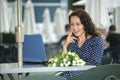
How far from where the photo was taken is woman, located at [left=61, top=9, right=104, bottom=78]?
13.8ft

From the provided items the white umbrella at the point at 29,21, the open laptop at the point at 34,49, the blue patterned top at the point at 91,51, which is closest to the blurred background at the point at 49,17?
the white umbrella at the point at 29,21

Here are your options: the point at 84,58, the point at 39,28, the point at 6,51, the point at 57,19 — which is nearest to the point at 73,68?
the point at 84,58

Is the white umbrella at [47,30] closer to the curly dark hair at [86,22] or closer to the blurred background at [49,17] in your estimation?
the blurred background at [49,17]

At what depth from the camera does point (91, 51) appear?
4250 millimetres

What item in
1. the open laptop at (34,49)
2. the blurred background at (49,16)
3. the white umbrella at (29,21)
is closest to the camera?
the open laptop at (34,49)

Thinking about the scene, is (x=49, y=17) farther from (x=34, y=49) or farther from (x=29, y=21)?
(x=34, y=49)

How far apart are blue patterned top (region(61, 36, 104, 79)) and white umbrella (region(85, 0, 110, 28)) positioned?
10.5 ft

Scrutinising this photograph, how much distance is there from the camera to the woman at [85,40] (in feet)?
13.8

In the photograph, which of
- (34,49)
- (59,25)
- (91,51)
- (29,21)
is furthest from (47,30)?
(91,51)

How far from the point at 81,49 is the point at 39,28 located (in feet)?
47.6

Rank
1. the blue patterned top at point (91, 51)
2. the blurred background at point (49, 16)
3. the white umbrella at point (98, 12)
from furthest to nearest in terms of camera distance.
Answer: the blurred background at point (49, 16)
the white umbrella at point (98, 12)
the blue patterned top at point (91, 51)

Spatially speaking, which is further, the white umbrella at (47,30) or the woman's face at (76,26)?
the white umbrella at (47,30)

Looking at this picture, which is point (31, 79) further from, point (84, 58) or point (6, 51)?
point (6, 51)

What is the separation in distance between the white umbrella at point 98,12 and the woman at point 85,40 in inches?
122
